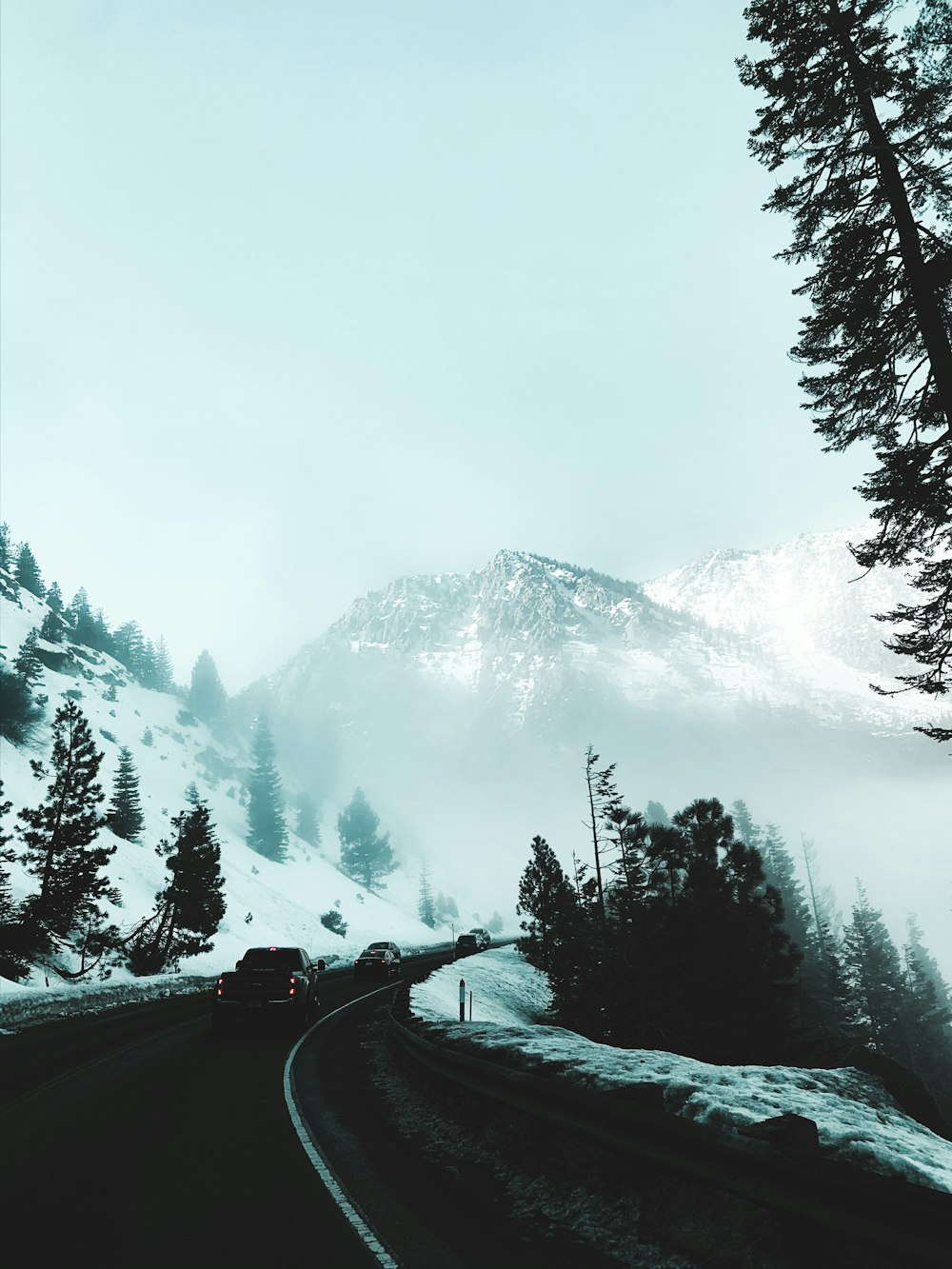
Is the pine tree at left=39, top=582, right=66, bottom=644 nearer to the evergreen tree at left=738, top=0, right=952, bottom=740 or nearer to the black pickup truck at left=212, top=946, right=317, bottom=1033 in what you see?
the black pickup truck at left=212, top=946, right=317, bottom=1033

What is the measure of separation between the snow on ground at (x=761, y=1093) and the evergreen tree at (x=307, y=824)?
121855 millimetres

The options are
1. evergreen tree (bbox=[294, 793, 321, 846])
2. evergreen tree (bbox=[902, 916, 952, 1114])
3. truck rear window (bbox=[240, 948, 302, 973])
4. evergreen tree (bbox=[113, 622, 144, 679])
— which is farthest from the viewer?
evergreen tree (bbox=[113, 622, 144, 679])

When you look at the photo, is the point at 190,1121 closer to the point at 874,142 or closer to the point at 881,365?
the point at 881,365

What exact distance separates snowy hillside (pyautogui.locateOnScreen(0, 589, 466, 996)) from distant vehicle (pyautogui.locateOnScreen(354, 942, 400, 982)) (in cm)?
1228

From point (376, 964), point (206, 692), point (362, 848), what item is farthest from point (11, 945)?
point (206, 692)

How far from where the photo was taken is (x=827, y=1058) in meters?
28.1

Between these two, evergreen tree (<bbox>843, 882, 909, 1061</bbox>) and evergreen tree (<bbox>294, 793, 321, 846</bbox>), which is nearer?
evergreen tree (<bbox>843, 882, 909, 1061</bbox>)

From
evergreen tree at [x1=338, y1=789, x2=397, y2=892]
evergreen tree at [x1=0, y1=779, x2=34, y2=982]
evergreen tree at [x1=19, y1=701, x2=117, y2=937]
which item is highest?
evergreen tree at [x1=338, y1=789, x2=397, y2=892]

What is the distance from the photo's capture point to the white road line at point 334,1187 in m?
4.63

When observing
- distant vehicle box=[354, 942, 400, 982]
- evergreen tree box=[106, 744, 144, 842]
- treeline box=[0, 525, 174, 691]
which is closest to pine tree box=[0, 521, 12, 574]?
treeline box=[0, 525, 174, 691]

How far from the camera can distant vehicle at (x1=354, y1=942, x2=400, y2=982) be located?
1499 inches

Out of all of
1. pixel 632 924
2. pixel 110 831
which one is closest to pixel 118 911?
pixel 110 831

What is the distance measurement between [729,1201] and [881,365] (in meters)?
11.5

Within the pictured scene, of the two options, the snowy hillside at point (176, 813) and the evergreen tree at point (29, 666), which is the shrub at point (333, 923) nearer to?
the snowy hillside at point (176, 813)
